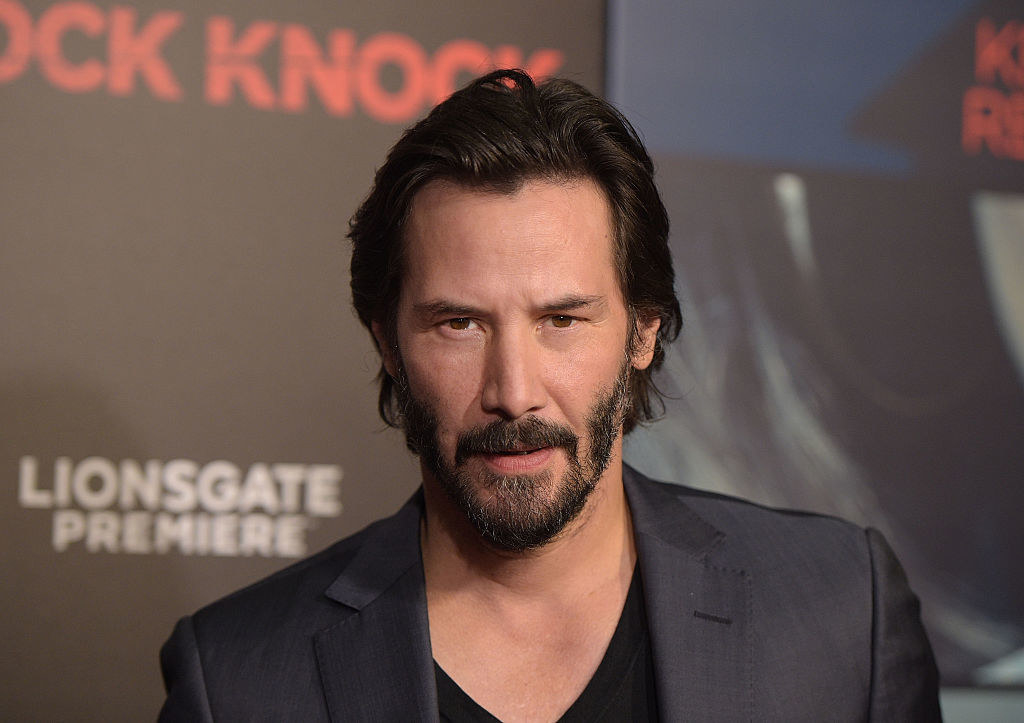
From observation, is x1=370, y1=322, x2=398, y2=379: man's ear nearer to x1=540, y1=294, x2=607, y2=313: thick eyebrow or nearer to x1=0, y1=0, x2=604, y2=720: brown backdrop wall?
x1=540, y1=294, x2=607, y2=313: thick eyebrow

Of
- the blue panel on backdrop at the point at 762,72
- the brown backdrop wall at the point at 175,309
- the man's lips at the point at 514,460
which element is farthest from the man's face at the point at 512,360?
the blue panel on backdrop at the point at 762,72

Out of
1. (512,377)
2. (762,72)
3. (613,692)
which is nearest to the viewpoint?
(512,377)

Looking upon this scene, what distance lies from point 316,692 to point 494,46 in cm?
164

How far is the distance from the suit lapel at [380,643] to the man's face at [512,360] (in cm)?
18

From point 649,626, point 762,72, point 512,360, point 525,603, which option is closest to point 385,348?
point 512,360

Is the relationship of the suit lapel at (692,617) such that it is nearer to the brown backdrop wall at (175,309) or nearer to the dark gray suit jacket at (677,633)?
the dark gray suit jacket at (677,633)

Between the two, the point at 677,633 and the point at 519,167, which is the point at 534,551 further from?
the point at 519,167

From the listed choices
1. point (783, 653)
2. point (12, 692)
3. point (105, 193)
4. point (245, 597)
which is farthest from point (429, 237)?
point (12, 692)

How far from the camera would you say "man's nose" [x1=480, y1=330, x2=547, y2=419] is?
5.32ft

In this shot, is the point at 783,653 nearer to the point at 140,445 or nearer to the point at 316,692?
the point at 316,692

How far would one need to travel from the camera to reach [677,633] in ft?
5.74

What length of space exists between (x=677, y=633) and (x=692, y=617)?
43 millimetres

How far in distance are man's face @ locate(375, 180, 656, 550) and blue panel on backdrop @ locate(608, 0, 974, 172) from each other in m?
1.07

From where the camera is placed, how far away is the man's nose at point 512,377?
1.62m
